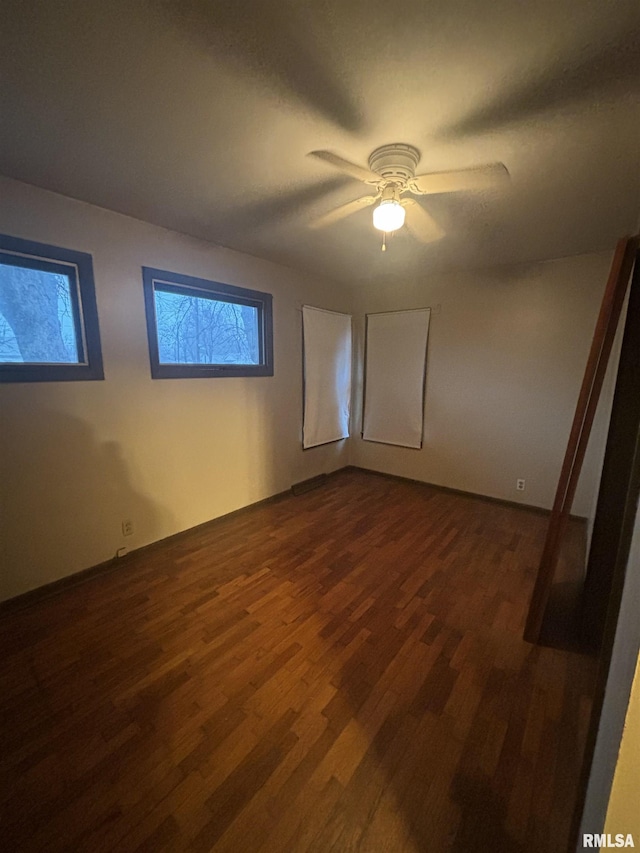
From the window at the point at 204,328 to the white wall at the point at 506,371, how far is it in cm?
164

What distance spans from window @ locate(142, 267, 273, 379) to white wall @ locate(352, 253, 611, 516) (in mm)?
1644

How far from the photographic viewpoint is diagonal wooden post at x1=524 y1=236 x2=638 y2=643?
1503 millimetres

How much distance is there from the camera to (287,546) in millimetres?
2617

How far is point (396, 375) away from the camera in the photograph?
3895 millimetres

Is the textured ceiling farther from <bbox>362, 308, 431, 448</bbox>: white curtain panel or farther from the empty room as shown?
<bbox>362, 308, 431, 448</bbox>: white curtain panel

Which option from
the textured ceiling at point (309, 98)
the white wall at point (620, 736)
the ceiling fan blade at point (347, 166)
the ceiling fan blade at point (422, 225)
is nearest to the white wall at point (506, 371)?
the textured ceiling at point (309, 98)

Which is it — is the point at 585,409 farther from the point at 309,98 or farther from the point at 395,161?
the point at 309,98

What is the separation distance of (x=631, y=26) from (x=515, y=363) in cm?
251

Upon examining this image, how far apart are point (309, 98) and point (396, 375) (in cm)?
295

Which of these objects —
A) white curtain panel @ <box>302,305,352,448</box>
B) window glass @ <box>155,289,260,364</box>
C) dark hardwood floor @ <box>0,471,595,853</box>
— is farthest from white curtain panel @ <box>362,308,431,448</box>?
dark hardwood floor @ <box>0,471,595,853</box>

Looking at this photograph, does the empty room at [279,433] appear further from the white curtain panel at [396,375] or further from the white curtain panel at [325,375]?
the white curtain panel at [396,375]

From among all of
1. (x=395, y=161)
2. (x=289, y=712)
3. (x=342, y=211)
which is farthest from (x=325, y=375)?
(x=289, y=712)

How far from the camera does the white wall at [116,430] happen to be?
186cm

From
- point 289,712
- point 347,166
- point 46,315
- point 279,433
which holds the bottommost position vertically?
point 289,712
